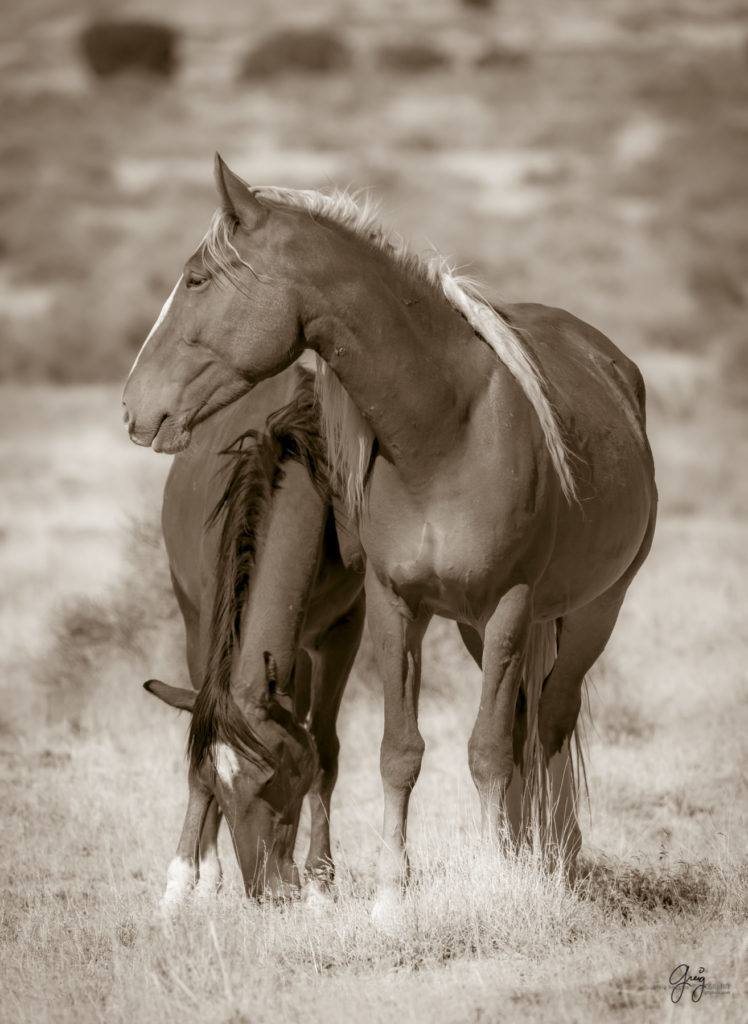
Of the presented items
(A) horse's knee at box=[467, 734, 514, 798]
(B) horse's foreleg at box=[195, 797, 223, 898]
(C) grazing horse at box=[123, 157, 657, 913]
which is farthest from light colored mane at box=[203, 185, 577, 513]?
(B) horse's foreleg at box=[195, 797, 223, 898]

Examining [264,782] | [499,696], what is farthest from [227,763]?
[499,696]

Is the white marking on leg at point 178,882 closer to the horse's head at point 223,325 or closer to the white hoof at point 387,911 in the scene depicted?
the white hoof at point 387,911

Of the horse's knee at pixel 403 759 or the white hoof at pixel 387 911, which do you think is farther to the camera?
the horse's knee at pixel 403 759

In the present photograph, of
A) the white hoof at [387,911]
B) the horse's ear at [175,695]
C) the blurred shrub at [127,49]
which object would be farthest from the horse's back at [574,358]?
the blurred shrub at [127,49]

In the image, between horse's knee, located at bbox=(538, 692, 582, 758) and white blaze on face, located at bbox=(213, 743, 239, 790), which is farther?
horse's knee, located at bbox=(538, 692, 582, 758)

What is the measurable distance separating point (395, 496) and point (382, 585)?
0.33 m

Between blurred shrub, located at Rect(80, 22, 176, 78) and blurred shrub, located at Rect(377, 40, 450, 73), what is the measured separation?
7901 mm

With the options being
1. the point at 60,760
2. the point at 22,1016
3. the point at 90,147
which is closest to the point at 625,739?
the point at 60,760

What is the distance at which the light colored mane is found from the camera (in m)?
4.59

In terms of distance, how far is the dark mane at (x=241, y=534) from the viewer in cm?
474

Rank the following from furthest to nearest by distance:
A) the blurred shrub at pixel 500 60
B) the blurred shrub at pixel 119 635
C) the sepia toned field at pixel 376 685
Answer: the blurred shrub at pixel 500 60 < the blurred shrub at pixel 119 635 < the sepia toned field at pixel 376 685

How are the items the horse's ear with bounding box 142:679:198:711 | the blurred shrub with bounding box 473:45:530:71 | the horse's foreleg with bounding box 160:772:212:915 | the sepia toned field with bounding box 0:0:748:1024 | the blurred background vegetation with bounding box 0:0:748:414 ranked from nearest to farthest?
the sepia toned field with bounding box 0:0:748:1024
the horse's ear with bounding box 142:679:198:711
the horse's foreleg with bounding box 160:772:212:915
the blurred background vegetation with bounding box 0:0:748:414
the blurred shrub with bounding box 473:45:530:71

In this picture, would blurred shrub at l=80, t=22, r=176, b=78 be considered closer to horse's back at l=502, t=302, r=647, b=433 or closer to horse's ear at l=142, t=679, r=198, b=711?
horse's back at l=502, t=302, r=647, b=433

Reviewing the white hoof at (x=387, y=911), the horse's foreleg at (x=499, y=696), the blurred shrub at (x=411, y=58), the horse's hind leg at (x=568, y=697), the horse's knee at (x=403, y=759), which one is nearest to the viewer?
the white hoof at (x=387, y=911)
